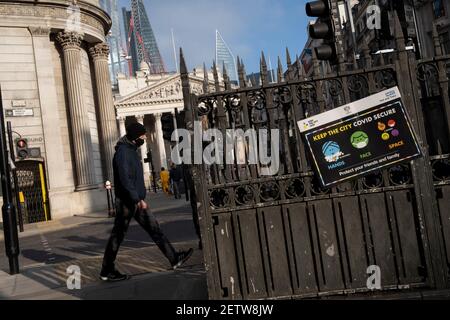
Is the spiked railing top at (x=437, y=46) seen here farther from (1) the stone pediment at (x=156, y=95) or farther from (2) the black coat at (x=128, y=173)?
(1) the stone pediment at (x=156, y=95)

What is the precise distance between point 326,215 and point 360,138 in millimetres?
716

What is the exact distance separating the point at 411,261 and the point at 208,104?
2.18m

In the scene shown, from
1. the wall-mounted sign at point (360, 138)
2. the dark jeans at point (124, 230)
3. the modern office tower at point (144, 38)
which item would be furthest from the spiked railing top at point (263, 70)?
the modern office tower at point (144, 38)

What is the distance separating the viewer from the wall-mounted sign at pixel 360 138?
419cm

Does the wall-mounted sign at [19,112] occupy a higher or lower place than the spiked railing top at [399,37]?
higher

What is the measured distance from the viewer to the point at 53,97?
74.1 feet

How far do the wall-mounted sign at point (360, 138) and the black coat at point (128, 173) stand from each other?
2649 mm

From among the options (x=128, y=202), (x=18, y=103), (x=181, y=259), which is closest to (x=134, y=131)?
→ (x=128, y=202)

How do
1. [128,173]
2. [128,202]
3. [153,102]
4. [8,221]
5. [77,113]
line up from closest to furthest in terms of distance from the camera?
[128,173] → [128,202] → [8,221] → [77,113] → [153,102]

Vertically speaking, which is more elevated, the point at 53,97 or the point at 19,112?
the point at 53,97

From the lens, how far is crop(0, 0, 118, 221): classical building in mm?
21672

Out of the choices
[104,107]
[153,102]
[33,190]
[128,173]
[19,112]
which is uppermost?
[153,102]

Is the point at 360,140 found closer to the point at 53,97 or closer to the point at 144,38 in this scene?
the point at 53,97
